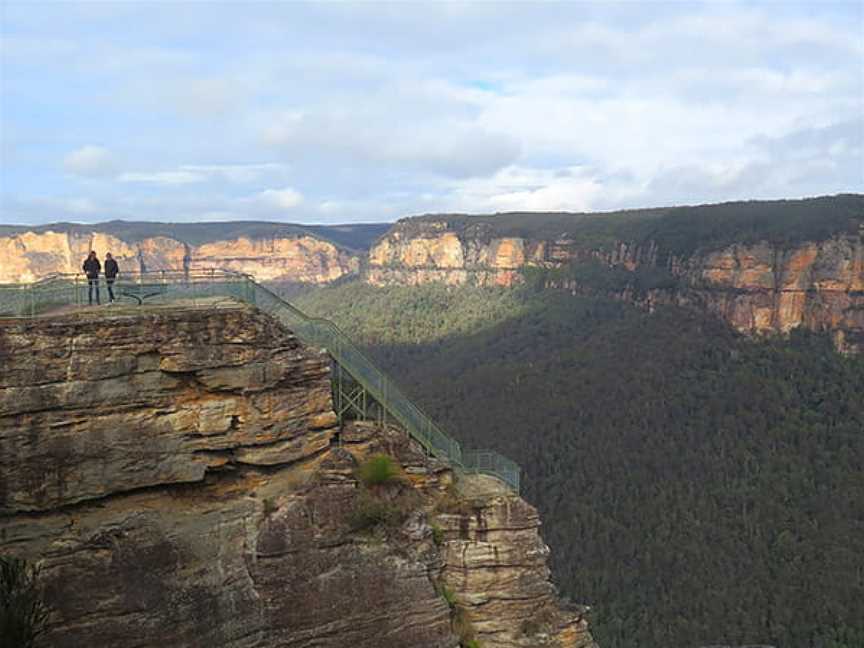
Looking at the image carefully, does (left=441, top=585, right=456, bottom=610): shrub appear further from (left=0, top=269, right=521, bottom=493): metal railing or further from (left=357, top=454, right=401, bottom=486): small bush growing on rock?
(left=0, top=269, right=521, bottom=493): metal railing

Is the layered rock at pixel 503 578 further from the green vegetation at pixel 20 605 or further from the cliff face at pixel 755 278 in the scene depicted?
the cliff face at pixel 755 278

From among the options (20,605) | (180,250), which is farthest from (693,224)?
(180,250)

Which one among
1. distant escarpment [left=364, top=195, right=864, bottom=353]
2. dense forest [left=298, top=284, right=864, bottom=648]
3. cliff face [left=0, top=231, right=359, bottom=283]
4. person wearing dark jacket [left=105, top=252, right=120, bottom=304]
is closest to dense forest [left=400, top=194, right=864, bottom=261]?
distant escarpment [left=364, top=195, right=864, bottom=353]

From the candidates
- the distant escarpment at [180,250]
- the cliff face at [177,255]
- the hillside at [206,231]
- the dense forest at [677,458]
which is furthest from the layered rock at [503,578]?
the hillside at [206,231]

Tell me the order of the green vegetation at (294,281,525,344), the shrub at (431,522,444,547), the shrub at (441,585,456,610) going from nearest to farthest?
1. the shrub at (441,585,456,610)
2. the shrub at (431,522,444,547)
3. the green vegetation at (294,281,525,344)

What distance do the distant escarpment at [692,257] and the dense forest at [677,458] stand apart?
2.82 metres

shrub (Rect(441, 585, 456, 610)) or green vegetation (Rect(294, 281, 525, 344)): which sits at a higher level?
green vegetation (Rect(294, 281, 525, 344))

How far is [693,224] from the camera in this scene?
8419 centimetres

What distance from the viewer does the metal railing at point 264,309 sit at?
56.2ft

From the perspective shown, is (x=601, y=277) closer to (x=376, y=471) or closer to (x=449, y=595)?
(x=449, y=595)

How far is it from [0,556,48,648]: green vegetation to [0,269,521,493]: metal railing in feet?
18.4

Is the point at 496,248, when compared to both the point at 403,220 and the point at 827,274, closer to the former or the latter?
the point at 403,220

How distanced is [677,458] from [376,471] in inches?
1622

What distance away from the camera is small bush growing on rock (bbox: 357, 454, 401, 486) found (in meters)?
18.2
